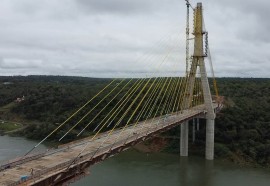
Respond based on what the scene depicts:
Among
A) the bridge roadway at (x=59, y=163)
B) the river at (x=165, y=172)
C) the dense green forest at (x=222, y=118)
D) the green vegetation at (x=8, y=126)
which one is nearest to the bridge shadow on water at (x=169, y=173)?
the river at (x=165, y=172)

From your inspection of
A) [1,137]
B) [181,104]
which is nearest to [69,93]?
[1,137]

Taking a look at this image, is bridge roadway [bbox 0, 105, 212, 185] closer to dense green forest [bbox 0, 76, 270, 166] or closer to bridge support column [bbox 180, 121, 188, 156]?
bridge support column [bbox 180, 121, 188, 156]

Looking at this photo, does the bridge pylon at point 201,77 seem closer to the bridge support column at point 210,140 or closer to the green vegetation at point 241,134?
the bridge support column at point 210,140

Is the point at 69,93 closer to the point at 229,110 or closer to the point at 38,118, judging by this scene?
the point at 38,118

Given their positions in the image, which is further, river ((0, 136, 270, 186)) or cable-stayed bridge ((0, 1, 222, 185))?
river ((0, 136, 270, 186))

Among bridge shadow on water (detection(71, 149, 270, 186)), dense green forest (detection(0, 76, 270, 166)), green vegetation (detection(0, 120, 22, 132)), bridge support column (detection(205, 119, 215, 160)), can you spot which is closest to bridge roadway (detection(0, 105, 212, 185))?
bridge shadow on water (detection(71, 149, 270, 186))
